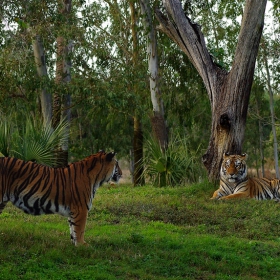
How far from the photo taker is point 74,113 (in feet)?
123

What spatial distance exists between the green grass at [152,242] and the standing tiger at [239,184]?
0.65 m

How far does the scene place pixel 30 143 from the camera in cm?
1353

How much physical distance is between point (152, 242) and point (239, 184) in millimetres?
4998

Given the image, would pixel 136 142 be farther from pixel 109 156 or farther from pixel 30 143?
pixel 109 156

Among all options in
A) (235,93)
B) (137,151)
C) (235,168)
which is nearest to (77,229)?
(235,168)

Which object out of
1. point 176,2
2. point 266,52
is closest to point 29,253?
point 176,2

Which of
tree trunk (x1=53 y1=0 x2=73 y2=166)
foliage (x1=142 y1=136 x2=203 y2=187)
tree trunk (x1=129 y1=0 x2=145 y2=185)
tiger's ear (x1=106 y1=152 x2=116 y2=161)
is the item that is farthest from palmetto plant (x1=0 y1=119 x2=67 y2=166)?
tree trunk (x1=129 y1=0 x2=145 y2=185)

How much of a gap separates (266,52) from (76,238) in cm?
2471

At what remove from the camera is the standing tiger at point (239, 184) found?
1363 cm

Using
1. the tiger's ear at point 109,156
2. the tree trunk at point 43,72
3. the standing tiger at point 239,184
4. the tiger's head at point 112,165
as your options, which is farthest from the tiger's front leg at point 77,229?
the tree trunk at point 43,72

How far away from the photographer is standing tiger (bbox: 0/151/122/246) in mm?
8578

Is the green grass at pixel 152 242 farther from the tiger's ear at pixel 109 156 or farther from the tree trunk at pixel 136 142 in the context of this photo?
the tree trunk at pixel 136 142

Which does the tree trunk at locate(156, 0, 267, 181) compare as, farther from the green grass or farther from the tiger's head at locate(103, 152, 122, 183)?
the tiger's head at locate(103, 152, 122, 183)

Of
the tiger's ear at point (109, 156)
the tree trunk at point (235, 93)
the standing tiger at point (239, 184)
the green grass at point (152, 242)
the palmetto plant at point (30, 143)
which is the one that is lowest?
the green grass at point (152, 242)
